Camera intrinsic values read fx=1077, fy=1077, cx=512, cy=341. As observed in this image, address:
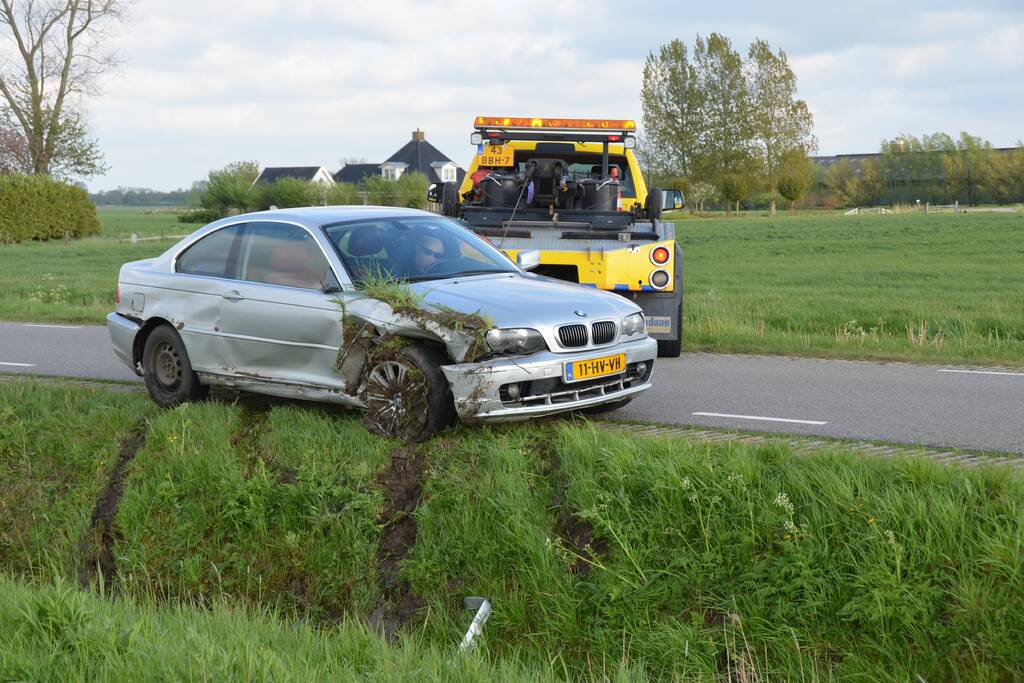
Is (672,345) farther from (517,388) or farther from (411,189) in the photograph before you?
(411,189)

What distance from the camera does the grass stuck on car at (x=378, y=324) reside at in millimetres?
6660

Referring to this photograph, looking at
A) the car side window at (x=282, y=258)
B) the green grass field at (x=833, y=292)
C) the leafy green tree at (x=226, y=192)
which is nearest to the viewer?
the car side window at (x=282, y=258)

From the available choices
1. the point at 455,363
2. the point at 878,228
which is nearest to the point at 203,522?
the point at 455,363

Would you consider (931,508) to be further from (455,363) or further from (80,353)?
(80,353)

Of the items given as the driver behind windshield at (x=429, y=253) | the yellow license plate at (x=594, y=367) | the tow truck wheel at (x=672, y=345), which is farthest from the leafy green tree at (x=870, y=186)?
the yellow license plate at (x=594, y=367)

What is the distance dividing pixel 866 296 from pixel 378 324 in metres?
13.2

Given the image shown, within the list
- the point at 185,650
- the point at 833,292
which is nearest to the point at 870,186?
the point at 833,292

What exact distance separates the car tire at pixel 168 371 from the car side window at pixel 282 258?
812mm

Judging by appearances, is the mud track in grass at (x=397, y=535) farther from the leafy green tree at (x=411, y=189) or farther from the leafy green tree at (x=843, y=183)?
the leafy green tree at (x=843, y=183)

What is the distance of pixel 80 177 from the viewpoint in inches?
2308

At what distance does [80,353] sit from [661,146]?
71.4 m

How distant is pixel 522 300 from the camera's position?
705cm

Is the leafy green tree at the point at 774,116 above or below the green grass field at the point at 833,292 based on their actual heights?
above

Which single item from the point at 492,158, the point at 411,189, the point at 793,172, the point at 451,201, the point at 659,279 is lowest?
the point at 659,279
